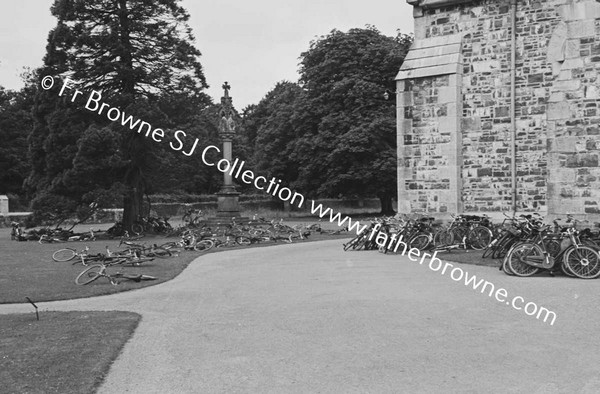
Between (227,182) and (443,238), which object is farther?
(227,182)

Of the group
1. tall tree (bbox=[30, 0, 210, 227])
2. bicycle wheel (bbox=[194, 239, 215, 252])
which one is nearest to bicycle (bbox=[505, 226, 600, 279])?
bicycle wheel (bbox=[194, 239, 215, 252])

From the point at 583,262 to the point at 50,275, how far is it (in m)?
9.67

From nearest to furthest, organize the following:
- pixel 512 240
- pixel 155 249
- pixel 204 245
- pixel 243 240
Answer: pixel 512 240 < pixel 155 249 < pixel 204 245 < pixel 243 240

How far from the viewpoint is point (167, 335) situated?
6.74 m

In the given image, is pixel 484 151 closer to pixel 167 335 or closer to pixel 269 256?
pixel 269 256

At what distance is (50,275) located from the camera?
11961 millimetres

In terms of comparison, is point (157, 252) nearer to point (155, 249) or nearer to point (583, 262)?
point (155, 249)

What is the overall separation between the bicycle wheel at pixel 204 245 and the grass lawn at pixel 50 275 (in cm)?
42

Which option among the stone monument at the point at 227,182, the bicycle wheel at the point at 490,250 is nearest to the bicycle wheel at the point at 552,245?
the bicycle wheel at the point at 490,250

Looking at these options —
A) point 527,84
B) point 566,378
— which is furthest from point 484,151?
point 566,378

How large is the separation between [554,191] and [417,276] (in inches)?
181

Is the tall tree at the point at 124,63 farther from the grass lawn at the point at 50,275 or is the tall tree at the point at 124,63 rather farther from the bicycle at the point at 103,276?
the bicycle at the point at 103,276

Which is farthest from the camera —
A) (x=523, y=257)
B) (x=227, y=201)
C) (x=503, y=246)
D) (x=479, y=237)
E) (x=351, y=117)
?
(x=351, y=117)

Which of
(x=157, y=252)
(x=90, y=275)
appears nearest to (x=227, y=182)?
(x=157, y=252)
